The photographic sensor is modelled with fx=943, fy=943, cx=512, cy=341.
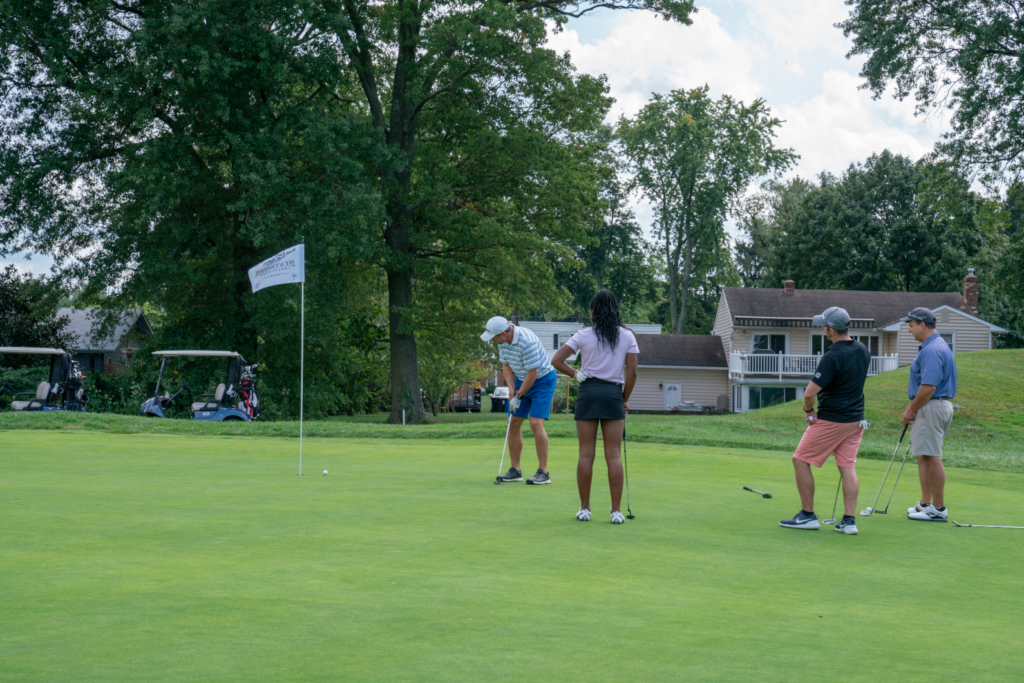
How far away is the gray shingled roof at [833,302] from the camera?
5538 cm

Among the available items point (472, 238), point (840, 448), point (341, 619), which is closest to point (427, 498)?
point (840, 448)

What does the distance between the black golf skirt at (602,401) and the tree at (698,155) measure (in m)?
59.8

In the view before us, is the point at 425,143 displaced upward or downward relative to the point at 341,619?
upward

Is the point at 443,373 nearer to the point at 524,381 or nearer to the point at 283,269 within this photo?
the point at 283,269

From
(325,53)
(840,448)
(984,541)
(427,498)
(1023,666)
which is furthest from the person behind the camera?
(325,53)

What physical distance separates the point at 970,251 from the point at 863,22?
3820cm

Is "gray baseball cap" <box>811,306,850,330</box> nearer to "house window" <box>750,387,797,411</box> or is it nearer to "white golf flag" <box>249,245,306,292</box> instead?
"white golf flag" <box>249,245,306,292</box>

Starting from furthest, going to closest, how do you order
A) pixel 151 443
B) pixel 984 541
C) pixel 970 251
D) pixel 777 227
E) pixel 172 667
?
pixel 777 227 < pixel 970 251 < pixel 151 443 < pixel 984 541 < pixel 172 667

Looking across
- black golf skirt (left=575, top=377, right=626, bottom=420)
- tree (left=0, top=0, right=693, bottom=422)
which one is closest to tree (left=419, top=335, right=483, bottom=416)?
tree (left=0, top=0, right=693, bottom=422)

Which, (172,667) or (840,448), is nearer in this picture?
(172,667)

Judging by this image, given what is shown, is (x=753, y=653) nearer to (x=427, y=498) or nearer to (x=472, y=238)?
(x=427, y=498)

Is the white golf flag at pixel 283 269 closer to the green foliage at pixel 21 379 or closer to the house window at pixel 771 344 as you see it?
the green foliage at pixel 21 379

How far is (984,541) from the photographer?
7988mm

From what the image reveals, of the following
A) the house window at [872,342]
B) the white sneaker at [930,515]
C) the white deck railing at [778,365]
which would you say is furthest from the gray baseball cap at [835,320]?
the house window at [872,342]
